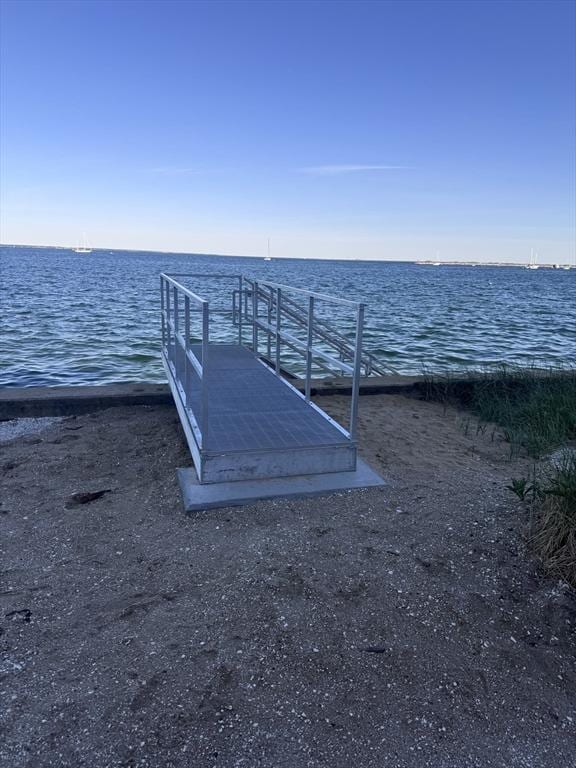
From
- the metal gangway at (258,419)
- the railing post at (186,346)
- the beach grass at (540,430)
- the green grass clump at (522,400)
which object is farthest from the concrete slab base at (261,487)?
the green grass clump at (522,400)

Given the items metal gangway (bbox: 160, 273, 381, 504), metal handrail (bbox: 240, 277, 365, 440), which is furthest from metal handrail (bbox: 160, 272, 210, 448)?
metal handrail (bbox: 240, 277, 365, 440)

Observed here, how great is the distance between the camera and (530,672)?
258 centimetres

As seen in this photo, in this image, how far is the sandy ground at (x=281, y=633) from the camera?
7.23ft

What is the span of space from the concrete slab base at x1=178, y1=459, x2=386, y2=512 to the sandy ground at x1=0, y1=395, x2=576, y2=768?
105mm

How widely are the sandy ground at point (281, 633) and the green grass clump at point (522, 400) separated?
162cm

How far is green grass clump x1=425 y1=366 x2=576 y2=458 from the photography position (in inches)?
224

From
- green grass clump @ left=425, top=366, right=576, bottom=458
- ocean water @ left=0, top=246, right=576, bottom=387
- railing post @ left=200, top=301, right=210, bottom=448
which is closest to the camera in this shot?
railing post @ left=200, top=301, right=210, bottom=448

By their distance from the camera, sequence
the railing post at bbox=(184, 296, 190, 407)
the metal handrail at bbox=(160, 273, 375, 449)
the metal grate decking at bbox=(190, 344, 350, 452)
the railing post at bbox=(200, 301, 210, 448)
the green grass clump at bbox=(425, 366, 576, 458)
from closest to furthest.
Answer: the railing post at bbox=(200, 301, 210, 448) → the metal handrail at bbox=(160, 273, 375, 449) → the metal grate decking at bbox=(190, 344, 350, 452) → the railing post at bbox=(184, 296, 190, 407) → the green grass clump at bbox=(425, 366, 576, 458)

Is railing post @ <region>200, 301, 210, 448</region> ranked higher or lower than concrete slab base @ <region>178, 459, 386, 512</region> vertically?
higher

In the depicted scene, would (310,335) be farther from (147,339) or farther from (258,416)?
(147,339)

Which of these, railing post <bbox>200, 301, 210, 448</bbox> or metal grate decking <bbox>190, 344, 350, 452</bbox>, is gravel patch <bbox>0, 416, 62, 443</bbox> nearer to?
metal grate decking <bbox>190, 344, 350, 452</bbox>

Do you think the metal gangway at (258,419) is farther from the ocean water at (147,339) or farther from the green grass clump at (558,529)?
the ocean water at (147,339)

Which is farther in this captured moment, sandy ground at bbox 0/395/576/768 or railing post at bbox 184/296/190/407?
railing post at bbox 184/296/190/407

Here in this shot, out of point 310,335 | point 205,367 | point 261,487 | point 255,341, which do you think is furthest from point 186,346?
point 255,341
